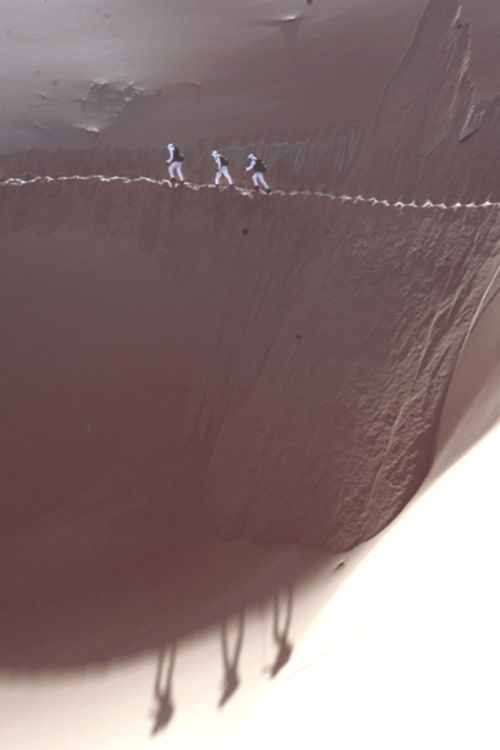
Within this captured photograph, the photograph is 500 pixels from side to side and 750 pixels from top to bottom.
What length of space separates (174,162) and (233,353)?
8.69 feet

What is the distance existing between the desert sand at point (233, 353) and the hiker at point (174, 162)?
20cm

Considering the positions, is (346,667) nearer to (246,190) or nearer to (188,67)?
(246,190)

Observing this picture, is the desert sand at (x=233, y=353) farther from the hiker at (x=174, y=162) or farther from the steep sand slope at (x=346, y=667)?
the hiker at (x=174, y=162)

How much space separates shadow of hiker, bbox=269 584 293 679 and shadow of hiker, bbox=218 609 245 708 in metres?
0.37

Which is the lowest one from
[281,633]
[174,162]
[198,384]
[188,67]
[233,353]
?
[281,633]

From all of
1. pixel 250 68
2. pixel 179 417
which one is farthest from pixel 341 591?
pixel 250 68

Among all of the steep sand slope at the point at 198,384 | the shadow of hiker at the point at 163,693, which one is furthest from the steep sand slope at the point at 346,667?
the steep sand slope at the point at 198,384

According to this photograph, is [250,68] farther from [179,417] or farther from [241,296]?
[179,417]

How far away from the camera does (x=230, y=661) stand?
6.40m

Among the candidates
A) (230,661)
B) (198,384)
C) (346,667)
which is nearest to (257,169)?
(198,384)

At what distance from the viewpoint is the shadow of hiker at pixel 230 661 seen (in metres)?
6.14

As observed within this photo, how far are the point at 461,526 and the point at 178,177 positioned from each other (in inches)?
225

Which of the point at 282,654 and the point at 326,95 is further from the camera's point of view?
the point at 326,95

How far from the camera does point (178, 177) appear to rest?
328 inches
